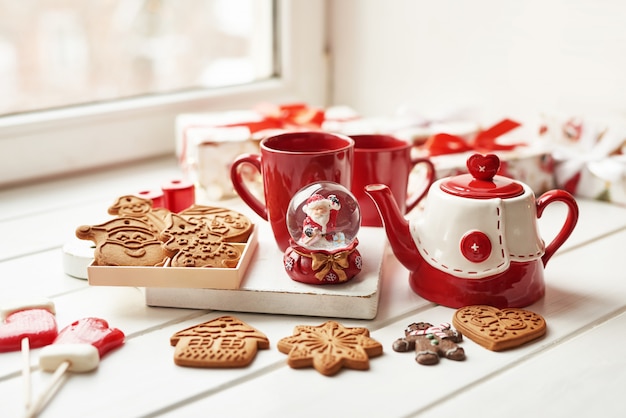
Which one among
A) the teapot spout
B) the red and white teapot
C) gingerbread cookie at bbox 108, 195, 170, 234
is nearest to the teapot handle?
the red and white teapot

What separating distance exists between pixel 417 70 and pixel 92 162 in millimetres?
565

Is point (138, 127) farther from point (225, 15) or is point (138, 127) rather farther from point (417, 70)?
point (417, 70)

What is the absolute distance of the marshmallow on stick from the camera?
22.9 inches

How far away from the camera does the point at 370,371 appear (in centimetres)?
62

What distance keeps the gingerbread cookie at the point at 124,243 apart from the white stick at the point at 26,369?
11 cm

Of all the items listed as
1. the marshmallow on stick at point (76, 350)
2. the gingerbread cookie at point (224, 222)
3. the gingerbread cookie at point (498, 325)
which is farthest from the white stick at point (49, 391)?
the gingerbread cookie at point (498, 325)

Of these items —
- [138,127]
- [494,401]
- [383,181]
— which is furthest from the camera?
[138,127]

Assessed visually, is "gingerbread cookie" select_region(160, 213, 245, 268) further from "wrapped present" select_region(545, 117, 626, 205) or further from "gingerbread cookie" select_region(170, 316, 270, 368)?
"wrapped present" select_region(545, 117, 626, 205)

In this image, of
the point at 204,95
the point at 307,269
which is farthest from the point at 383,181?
the point at 204,95

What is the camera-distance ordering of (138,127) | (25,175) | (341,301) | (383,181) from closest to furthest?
(341,301)
(383,181)
(25,175)
(138,127)

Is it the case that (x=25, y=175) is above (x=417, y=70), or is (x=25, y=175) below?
below

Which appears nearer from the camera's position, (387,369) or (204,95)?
(387,369)

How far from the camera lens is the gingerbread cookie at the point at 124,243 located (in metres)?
0.71

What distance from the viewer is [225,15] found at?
1.39 m
